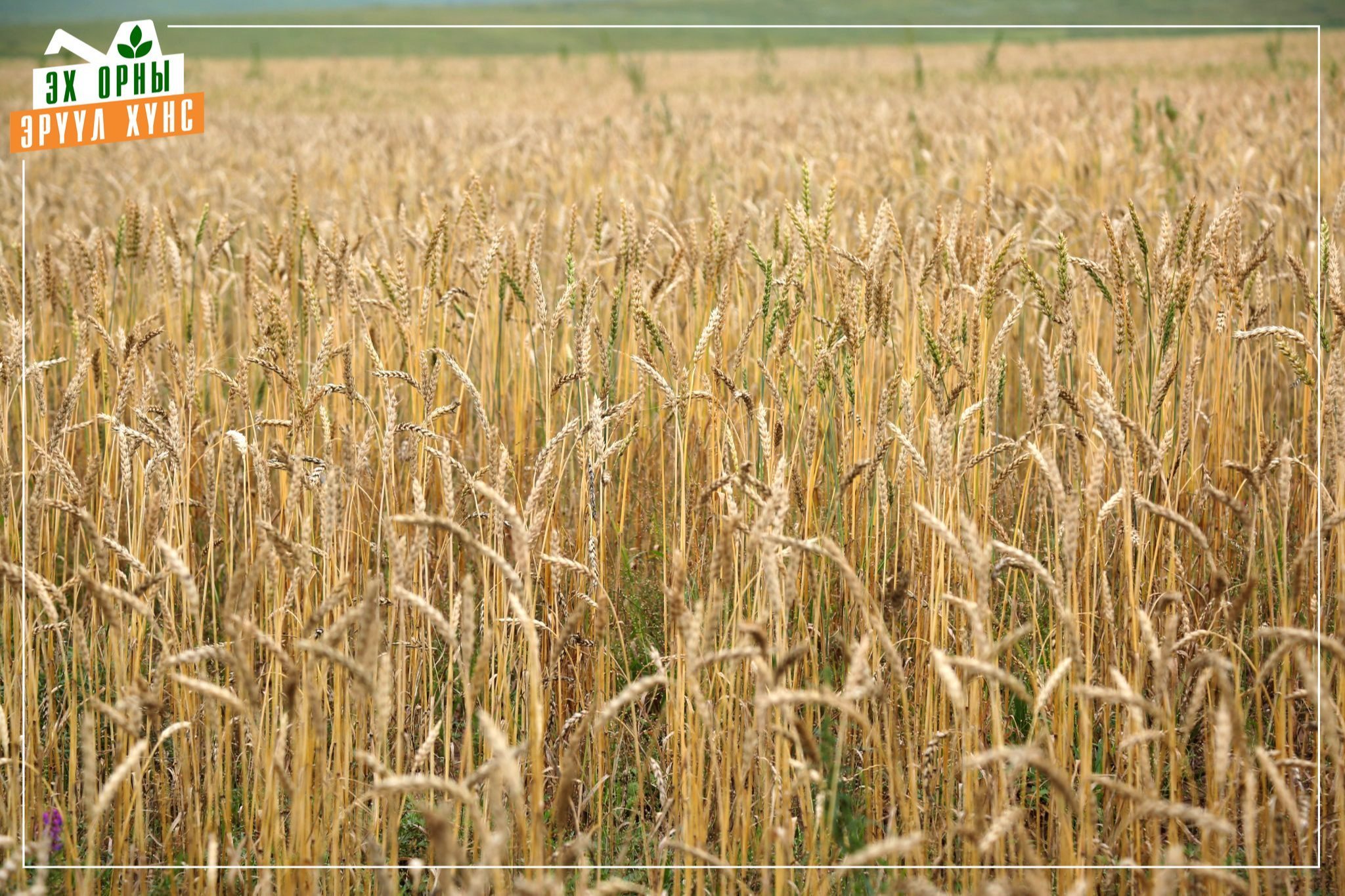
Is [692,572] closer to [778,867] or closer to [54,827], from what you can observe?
[778,867]

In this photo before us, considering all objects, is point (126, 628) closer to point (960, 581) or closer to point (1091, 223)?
point (960, 581)

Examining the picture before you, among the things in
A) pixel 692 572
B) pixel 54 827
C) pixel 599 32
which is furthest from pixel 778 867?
pixel 599 32

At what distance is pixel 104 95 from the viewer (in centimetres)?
Answer: 207

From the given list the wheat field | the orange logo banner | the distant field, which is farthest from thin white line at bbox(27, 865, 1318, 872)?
the distant field

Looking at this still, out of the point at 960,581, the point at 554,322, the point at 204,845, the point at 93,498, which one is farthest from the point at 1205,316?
the point at 93,498

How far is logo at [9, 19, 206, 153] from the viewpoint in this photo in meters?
2.03

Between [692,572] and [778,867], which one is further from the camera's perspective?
[692,572]

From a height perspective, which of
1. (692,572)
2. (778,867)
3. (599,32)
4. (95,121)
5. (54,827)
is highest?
(599,32)

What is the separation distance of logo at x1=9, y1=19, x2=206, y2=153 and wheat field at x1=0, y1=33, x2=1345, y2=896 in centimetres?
38

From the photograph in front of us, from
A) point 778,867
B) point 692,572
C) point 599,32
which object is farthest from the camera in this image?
point 599,32

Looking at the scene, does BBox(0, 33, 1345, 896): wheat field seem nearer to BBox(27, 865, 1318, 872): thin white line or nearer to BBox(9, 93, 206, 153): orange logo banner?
BBox(27, 865, 1318, 872): thin white line

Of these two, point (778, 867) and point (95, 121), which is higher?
point (95, 121)

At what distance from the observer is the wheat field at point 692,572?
Answer: 1.43m

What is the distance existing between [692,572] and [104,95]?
Answer: 4.86 feet
